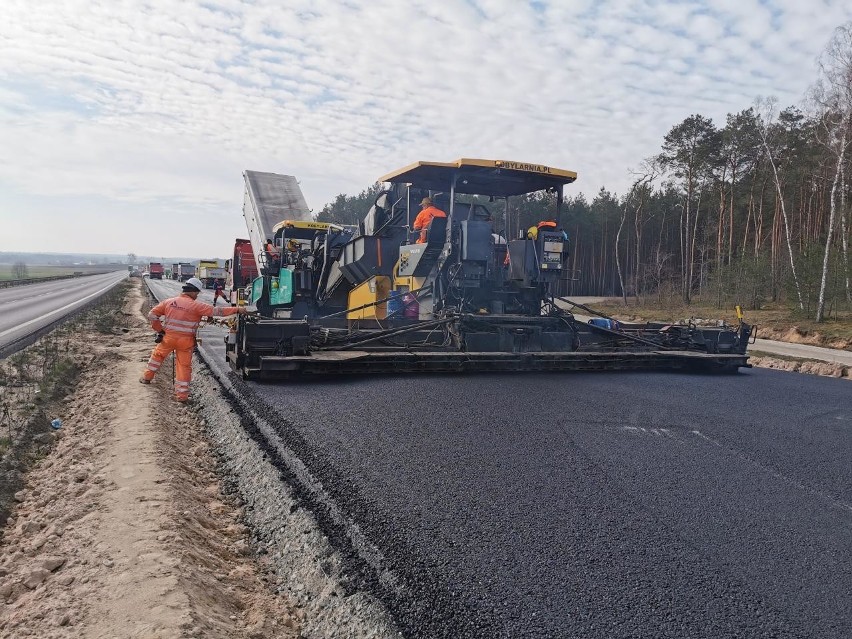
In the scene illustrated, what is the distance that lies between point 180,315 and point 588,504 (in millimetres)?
4983

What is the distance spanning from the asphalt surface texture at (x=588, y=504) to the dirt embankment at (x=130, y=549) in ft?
1.86

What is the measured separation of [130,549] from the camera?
3004 millimetres

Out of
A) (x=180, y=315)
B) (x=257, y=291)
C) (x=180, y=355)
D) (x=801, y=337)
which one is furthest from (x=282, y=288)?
(x=801, y=337)

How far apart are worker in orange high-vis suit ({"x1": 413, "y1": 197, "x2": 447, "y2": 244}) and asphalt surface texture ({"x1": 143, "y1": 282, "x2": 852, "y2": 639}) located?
2.38 meters

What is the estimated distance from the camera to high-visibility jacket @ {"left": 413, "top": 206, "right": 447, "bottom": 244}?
26.9 feet

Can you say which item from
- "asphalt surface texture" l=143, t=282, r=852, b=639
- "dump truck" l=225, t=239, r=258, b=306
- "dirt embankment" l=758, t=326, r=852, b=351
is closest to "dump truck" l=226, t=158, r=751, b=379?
"asphalt surface texture" l=143, t=282, r=852, b=639

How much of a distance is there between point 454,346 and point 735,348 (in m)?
4.15

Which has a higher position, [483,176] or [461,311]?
[483,176]

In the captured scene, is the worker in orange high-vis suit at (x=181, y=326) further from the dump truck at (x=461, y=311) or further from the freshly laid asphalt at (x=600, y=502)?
the freshly laid asphalt at (x=600, y=502)

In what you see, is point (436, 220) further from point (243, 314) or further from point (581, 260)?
point (581, 260)

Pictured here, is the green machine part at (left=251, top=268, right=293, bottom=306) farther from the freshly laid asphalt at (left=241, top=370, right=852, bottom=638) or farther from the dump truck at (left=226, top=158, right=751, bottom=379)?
the freshly laid asphalt at (left=241, top=370, right=852, bottom=638)

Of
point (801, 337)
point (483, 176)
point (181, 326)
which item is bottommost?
point (801, 337)

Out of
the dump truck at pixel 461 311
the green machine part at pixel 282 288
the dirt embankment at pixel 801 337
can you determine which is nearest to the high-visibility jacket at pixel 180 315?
the dump truck at pixel 461 311

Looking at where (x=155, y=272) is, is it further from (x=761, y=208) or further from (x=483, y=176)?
(x=483, y=176)
